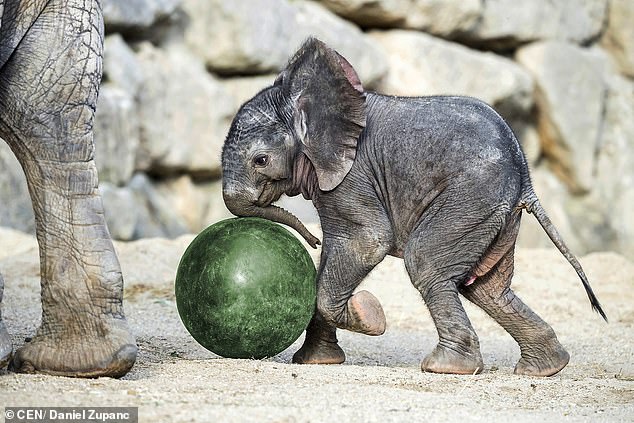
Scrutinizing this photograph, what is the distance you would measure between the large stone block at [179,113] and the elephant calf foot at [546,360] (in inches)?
269

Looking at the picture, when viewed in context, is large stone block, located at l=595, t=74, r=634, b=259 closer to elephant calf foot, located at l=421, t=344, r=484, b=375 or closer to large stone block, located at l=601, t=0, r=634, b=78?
large stone block, located at l=601, t=0, r=634, b=78

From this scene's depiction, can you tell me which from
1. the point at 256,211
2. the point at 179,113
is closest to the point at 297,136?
the point at 256,211

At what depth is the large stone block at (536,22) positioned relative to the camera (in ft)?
47.8

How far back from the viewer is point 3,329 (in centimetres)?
435

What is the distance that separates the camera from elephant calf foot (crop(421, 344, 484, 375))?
532cm

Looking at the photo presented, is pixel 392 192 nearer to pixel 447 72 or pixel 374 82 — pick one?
pixel 374 82

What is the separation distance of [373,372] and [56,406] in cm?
174

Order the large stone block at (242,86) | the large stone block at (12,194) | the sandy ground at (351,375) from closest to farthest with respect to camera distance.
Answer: the sandy ground at (351,375) < the large stone block at (12,194) < the large stone block at (242,86)

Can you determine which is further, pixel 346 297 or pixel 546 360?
pixel 546 360

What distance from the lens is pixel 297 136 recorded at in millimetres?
5637

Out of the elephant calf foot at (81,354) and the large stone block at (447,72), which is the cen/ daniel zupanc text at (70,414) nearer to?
the elephant calf foot at (81,354)

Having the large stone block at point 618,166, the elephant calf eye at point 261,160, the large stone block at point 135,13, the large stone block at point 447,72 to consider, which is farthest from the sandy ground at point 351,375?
the large stone block at point 618,166

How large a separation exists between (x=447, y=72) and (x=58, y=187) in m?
9.82

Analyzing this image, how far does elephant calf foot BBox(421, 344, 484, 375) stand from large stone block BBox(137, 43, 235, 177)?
6.90 meters
